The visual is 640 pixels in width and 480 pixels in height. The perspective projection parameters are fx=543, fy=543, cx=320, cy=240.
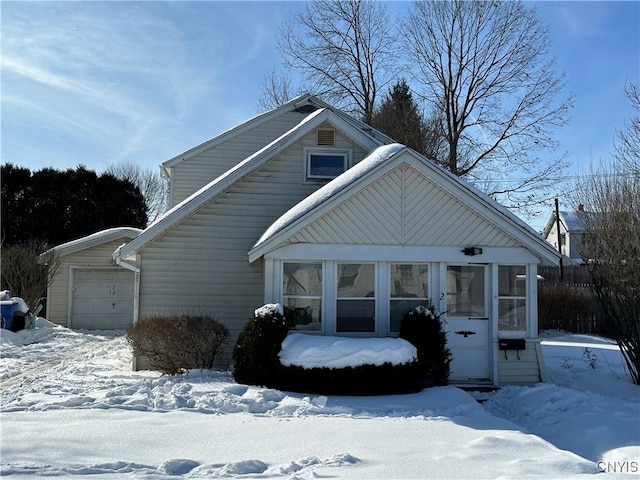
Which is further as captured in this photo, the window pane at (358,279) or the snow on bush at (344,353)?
the window pane at (358,279)

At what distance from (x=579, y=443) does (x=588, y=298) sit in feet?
48.4

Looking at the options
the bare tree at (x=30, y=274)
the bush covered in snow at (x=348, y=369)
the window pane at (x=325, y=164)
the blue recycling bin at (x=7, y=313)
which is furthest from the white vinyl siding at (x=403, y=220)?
the bare tree at (x=30, y=274)

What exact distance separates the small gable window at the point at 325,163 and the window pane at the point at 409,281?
3564mm

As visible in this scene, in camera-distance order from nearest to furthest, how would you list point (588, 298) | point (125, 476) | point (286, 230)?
point (125, 476) < point (286, 230) < point (588, 298)

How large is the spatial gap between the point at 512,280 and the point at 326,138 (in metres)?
5.48

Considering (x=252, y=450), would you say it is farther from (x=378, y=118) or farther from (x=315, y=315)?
(x=378, y=118)

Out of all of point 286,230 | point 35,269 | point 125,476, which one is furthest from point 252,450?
point 35,269

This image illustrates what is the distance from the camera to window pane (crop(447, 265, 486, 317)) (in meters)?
10.7

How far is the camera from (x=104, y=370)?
11109 mm

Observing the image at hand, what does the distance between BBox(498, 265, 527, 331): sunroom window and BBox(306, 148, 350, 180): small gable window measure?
4.65 meters

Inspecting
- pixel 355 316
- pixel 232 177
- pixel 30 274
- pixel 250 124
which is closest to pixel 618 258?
pixel 355 316

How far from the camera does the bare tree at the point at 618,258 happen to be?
10.3m

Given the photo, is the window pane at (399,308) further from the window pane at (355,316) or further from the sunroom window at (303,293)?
the sunroom window at (303,293)

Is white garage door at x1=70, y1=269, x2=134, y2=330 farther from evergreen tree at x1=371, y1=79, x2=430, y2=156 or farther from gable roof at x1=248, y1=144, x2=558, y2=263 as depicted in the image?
evergreen tree at x1=371, y1=79, x2=430, y2=156
